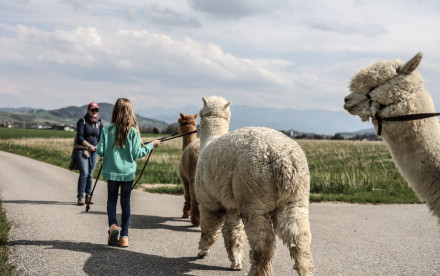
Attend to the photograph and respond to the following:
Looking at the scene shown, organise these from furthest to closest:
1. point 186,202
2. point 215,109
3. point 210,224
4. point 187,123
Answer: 1. point 187,123
2. point 186,202
3. point 215,109
4. point 210,224

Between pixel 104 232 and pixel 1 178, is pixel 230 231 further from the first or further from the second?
pixel 1 178

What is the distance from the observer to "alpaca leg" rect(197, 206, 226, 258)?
510 cm

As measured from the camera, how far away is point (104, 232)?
259 inches

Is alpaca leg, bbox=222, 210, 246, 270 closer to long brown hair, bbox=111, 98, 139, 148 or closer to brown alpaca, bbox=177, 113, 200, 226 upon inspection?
long brown hair, bbox=111, 98, 139, 148

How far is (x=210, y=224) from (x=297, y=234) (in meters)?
1.59

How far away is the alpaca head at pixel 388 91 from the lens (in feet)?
9.45

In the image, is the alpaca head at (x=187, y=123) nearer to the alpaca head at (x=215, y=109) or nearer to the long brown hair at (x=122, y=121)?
the alpaca head at (x=215, y=109)

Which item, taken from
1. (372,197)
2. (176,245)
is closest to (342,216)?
(372,197)

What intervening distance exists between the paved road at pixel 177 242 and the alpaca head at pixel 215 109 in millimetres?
1951

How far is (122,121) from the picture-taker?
5652 millimetres

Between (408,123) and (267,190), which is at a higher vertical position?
(408,123)

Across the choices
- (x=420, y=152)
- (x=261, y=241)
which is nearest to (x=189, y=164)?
(x=261, y=241)

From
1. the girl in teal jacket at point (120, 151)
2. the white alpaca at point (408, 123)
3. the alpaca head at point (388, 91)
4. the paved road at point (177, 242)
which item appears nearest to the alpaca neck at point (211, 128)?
the girl in teal jacket at point (120, 151)

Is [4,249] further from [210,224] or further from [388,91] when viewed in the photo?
[388,91]
